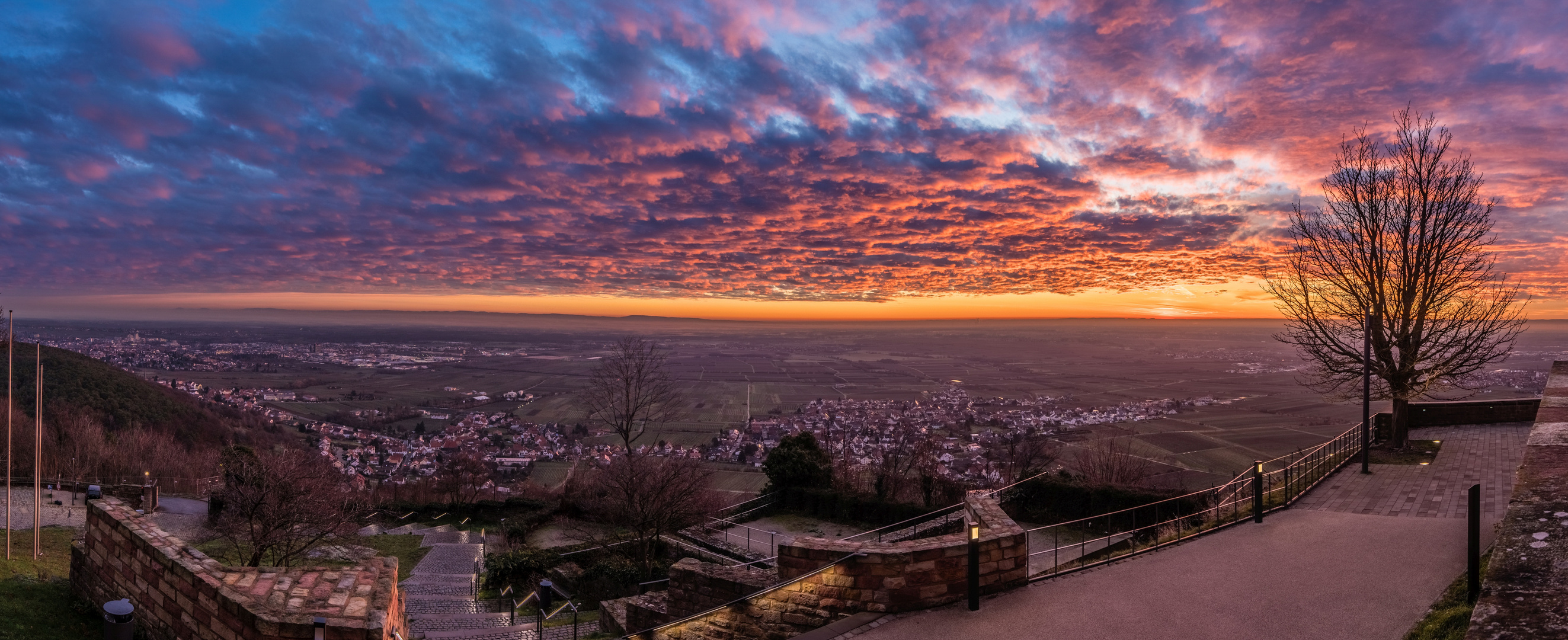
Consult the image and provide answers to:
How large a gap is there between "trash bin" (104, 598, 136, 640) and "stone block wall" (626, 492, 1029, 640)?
18.2ft

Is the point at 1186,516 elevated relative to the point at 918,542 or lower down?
lower down

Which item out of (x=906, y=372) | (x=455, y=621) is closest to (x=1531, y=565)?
(x=455, y=621)

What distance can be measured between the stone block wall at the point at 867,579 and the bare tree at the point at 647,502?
744cm

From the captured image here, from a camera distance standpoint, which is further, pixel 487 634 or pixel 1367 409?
pixel 1367 409

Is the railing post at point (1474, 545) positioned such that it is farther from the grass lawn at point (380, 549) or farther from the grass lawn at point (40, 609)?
the grass lawn at point (380, 549)

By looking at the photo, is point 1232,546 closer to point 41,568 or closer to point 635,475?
point 635,475

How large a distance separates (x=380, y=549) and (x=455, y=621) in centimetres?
858

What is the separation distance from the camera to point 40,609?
7551 millimetres

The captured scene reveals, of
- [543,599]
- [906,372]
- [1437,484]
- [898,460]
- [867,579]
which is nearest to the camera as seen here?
[867,579]

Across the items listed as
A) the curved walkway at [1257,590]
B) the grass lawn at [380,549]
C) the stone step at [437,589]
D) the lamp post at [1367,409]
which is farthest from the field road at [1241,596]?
the grass lawn at [380,549]

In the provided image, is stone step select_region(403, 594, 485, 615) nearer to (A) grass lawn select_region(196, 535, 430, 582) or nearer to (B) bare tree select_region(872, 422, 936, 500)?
(A) grass lawn select_region(196, 535, 430, 582)

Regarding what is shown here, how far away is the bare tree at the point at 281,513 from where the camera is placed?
1469 cm

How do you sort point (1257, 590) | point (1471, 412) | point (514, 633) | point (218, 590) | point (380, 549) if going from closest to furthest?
point (218, 590), point (1257, 590), point (514, 633), point (1471, 412), point (380, 549)

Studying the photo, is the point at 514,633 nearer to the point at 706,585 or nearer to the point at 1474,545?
the point at 706,585
